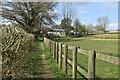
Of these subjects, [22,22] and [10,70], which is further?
[22,22]

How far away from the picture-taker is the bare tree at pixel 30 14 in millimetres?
26959

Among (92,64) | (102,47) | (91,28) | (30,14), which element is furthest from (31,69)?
(91,28)

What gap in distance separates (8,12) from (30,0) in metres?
4.63

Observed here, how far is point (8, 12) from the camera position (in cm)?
2708

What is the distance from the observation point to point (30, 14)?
29.0m

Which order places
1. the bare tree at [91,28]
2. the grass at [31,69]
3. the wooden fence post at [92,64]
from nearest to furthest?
the wooden fence post at [92,64] < the grass at [31,69] < the bare tree at [91,28]

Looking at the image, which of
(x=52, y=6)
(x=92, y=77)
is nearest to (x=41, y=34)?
(x=52, y=6)

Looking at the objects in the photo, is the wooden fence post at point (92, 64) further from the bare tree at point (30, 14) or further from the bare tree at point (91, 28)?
the bare tree at point (91, 28)

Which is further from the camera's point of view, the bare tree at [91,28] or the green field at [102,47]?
the bare tree at [91,28]

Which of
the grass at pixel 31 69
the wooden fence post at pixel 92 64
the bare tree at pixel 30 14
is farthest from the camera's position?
the bare tree at pixel 30 14

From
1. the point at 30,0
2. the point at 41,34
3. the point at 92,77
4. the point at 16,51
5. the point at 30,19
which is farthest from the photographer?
the point at 41,34

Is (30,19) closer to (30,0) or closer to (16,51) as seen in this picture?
(30,0)

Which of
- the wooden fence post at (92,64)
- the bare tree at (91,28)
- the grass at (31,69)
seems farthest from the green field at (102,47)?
the bare tree at (91,28)

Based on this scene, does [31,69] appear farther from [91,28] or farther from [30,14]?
[91,28]
